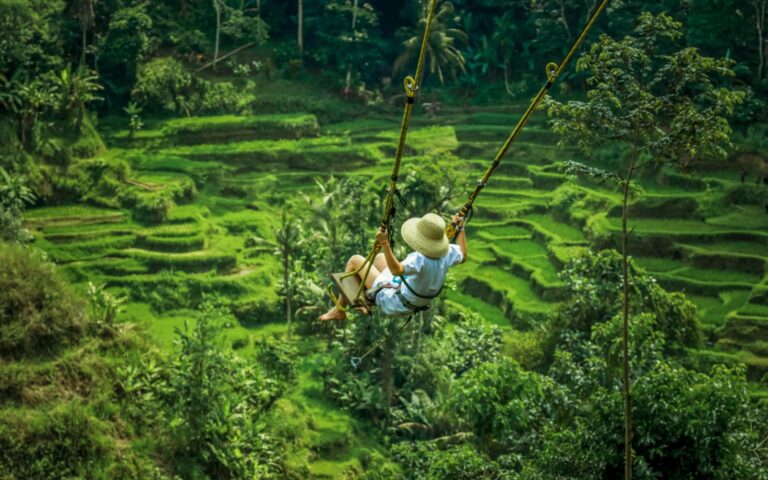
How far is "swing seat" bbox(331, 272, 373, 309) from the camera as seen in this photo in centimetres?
704

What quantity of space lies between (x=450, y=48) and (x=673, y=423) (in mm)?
20718

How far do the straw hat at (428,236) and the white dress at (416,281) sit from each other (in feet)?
0.22

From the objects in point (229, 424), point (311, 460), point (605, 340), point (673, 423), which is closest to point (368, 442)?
point (311, 460)

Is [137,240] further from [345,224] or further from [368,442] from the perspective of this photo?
[368,442]

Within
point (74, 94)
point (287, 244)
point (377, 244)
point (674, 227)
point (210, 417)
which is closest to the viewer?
point (377, 244)

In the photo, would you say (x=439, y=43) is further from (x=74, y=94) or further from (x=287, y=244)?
(x=287, y=244)

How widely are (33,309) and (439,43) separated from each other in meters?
15.2

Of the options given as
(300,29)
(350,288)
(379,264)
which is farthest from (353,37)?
(350,288)

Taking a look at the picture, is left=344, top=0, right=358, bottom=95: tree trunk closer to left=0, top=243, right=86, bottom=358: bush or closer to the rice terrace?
the rice terrace

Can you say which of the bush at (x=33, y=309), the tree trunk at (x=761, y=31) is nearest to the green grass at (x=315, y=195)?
the bush at (x=33, y=309)

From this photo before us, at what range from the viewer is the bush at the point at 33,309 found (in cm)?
1570

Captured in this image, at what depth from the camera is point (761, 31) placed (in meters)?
23.8

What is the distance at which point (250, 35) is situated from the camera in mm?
28547

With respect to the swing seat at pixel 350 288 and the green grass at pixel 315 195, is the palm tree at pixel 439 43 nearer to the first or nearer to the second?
the green grass at pixel 315 195
